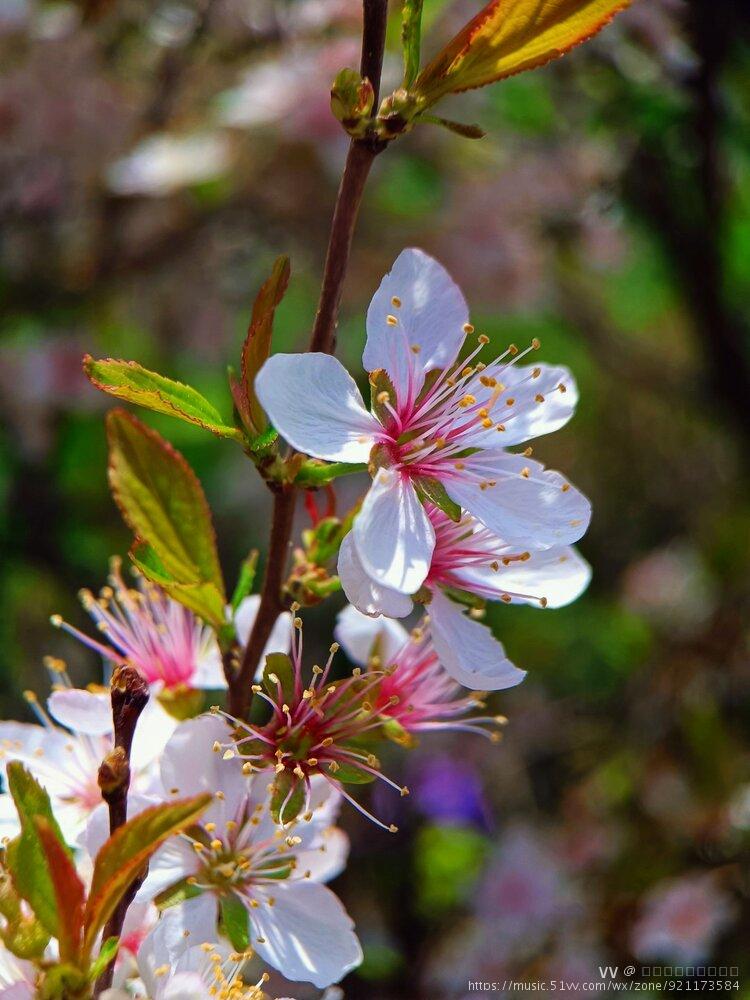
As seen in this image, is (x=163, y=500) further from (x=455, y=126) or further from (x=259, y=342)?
(x=455, y=126)

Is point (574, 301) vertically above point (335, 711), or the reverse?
point (335, 711)

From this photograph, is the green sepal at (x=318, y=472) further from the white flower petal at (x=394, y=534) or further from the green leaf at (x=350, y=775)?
the green leaf at (x=350, y=775)

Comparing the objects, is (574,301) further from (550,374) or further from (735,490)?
(550,374)

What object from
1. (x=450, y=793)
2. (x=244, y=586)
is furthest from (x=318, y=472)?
(x=450, y=793)

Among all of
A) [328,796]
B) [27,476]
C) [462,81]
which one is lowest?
[27,476]

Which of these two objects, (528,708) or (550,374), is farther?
(528,708)

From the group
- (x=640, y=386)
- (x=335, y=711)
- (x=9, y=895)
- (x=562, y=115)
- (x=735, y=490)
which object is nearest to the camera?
(x=9, y=895)

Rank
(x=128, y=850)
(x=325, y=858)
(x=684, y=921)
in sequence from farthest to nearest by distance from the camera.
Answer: (x=684, y=921)
(x=325, y=858)
(x=128, y=850)

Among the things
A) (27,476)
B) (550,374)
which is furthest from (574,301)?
(550,374)
